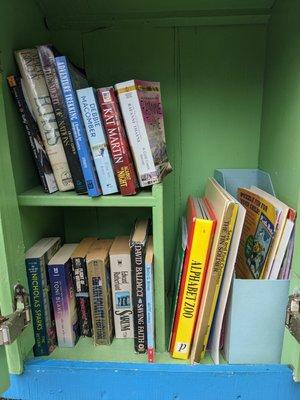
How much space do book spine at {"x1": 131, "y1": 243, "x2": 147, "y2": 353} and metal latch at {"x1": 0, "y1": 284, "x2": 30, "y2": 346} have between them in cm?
22

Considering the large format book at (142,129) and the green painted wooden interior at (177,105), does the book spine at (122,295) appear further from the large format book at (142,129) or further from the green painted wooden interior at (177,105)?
the large format book at (142,129)

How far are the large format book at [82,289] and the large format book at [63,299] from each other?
1cm

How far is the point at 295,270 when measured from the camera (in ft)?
1.83

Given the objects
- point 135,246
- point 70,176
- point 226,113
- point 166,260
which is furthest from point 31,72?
point 166,260

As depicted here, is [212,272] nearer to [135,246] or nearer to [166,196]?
[135,246]

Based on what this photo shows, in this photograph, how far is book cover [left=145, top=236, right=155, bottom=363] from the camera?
620 millimetres

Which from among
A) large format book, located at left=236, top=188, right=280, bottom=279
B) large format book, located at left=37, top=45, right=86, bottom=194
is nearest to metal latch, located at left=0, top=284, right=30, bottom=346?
large format book, located at left=37, top=45, right=86, bottom=194

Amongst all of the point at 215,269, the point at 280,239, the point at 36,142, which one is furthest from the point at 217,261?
the point at 36,142

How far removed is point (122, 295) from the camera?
0.70 metres

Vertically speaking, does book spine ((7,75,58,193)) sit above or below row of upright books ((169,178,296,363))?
above

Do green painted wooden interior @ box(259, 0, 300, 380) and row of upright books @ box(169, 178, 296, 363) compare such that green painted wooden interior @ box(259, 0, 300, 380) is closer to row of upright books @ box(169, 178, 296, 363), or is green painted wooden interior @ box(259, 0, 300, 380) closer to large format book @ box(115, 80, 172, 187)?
row of upright books @ box(169, 178, 296, 363)

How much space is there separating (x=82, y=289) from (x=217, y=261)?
32 cm

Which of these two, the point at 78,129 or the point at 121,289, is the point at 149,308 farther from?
the point at 78,129

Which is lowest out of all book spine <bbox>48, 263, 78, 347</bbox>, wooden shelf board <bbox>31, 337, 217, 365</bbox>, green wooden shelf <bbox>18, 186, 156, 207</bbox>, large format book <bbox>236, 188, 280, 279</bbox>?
wooden shelf board <bbox>31, 337, 217, 365</bbox>
